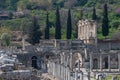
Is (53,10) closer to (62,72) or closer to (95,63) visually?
(95,63)

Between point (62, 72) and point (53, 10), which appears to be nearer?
point (62, 72)

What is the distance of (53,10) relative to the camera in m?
111

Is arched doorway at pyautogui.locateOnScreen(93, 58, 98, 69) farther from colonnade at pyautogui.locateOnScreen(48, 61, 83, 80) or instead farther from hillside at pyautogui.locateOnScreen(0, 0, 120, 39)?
hillside at pyautogui.locateOnScreen(0, 0, 120, 39)

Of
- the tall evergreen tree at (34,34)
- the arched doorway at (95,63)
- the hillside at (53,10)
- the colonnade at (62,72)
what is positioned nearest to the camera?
the colonnade at (62,72)

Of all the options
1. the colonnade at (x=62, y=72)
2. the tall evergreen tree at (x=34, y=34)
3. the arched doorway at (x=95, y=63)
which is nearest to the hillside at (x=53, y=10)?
the tall evergreen tree at (x=34, y=34)

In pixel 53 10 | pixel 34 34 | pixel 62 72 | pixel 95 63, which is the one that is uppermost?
pixel 53 10

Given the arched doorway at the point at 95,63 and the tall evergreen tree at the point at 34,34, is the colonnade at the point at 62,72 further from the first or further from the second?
the tall evergreen tree at the point at 34,34

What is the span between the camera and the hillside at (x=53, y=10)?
96.3 m

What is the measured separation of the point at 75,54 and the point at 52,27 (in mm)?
20078

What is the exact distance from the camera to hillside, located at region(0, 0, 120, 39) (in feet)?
→ 316

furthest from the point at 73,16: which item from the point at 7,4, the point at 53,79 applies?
the point at 53,79

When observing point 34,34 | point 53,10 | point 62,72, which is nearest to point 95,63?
point 34,34

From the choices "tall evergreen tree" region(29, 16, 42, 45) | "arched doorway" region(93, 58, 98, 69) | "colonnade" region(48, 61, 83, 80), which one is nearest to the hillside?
"tall evergreen tree" region(29, 16, 42, 45)

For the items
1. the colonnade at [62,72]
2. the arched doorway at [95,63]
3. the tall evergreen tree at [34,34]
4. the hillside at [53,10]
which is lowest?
the arched doorway at [95,63]
